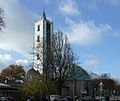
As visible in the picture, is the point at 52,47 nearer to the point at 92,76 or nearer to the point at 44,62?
the point at 44,62

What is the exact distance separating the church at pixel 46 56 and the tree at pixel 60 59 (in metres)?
1.04

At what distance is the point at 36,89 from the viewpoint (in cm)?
6819

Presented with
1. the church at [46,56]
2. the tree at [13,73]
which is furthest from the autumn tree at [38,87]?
the tree at [13,73]

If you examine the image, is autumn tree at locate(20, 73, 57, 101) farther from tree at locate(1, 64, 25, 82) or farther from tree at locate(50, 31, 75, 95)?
tree at locate(1, 64, 25, 82)

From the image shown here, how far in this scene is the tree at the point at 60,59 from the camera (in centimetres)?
6388

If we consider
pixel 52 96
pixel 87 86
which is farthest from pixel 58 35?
pixel 87 86

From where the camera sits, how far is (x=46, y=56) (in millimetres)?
64062

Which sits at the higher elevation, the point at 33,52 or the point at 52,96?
the point at 33,52

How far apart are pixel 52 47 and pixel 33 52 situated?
3.92 m

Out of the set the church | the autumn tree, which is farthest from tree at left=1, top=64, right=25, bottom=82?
the autumn tree

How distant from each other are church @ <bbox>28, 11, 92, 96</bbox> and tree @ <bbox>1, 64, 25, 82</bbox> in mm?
11760

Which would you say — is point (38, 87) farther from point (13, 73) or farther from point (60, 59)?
point (13, 73)

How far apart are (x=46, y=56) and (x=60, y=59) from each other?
2.40 m

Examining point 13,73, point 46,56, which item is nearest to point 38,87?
point 46,56
